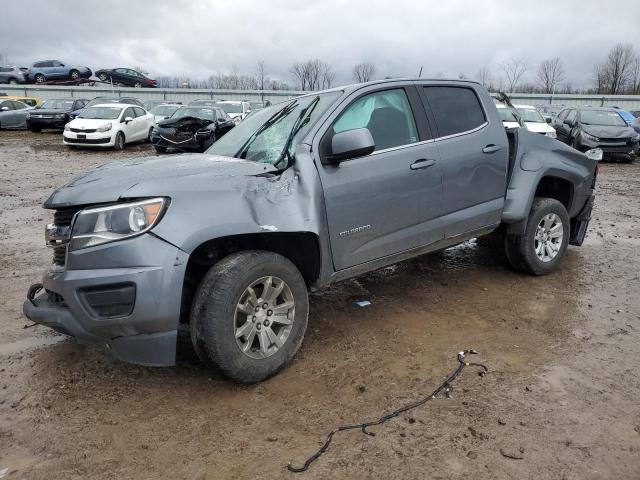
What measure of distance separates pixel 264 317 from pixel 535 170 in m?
3.05

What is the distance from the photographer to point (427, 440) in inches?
101

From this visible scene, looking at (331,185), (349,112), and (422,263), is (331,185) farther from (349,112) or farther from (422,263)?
(422,263)

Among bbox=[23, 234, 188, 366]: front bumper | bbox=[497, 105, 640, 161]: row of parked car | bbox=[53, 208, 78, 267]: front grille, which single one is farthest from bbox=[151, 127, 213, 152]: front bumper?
bbox=[23, 234, 188, 366]: front bumper

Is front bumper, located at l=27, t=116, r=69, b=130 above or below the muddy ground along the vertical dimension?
above

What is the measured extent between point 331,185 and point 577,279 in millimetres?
3143

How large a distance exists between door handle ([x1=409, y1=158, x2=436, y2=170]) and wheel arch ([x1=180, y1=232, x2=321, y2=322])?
1040mm

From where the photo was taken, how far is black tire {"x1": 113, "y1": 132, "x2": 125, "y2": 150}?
16.8 meters

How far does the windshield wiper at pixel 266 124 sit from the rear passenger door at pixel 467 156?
3.57 feet

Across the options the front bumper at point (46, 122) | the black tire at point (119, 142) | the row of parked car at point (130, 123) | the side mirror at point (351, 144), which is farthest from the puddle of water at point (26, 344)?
Result: the front bumper at point (46, 122)

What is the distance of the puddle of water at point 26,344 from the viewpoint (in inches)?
141

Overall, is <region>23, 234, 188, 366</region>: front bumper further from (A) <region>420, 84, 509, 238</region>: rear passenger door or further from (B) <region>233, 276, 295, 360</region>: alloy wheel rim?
(A) <region>420, 84, 509, 238</region>: rear passenger door

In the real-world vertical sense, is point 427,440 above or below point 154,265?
below

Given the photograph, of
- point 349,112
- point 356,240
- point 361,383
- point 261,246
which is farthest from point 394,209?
point 361,383

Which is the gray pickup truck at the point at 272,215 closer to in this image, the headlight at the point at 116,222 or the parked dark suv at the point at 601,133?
the headlight at the point at 116,222
